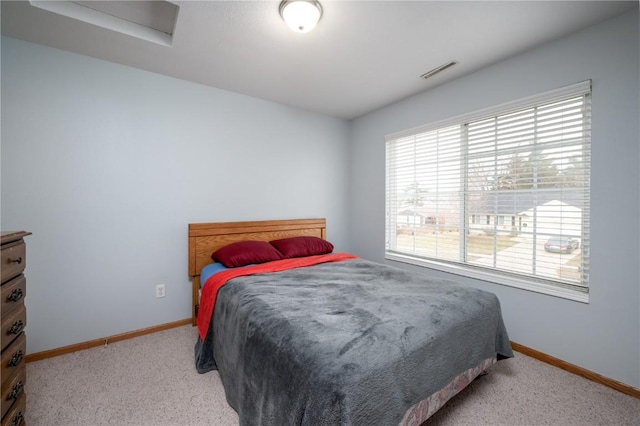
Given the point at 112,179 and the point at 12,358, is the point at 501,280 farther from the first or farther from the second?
the point at 112,179

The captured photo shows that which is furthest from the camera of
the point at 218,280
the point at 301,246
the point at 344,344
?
the point at 301,246

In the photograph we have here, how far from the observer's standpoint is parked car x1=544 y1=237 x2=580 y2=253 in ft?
6.64

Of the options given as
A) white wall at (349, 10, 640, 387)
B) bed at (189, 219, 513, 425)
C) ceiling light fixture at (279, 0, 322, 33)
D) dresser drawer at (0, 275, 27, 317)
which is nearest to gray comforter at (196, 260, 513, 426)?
bed at (189, 219, 513, 425)

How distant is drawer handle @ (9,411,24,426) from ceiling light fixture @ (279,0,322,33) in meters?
2.49

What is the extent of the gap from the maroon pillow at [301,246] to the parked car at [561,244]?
202 centimetres

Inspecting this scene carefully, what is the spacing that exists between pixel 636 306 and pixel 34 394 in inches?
153

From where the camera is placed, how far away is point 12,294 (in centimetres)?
125

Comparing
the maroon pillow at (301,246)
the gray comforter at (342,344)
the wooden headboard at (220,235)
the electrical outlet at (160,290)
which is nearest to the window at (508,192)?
the gray comforter at (342,344)

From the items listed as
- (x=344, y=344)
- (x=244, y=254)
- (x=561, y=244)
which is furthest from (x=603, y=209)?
(x=244, y=254)

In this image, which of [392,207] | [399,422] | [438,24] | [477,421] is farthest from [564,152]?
[399,422]

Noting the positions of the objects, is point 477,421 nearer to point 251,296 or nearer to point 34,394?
point 251,296

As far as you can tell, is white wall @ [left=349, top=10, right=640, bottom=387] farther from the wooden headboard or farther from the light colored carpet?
the wooden headboard

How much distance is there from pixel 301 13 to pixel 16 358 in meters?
2.33

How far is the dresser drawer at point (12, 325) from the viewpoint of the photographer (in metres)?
1.16
